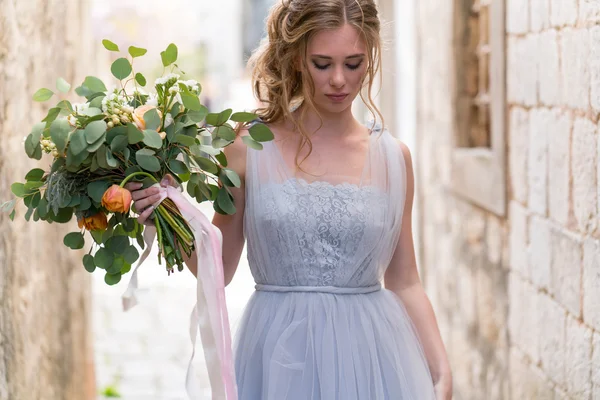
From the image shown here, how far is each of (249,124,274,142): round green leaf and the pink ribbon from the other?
0.26 metres

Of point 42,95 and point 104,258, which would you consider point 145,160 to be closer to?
point 104,258

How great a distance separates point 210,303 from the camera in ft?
8.17

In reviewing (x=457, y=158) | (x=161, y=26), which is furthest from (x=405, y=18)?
(x=161, y=26)

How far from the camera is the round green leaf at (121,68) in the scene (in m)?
2.56

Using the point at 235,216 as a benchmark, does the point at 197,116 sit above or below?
above

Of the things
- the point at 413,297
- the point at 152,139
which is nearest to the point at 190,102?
the point at 152,139

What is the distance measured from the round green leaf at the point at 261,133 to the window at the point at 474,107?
271 centimetres

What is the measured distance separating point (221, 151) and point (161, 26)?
31.6 m

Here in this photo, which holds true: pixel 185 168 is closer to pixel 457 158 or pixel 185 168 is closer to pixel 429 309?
pixel 429 309

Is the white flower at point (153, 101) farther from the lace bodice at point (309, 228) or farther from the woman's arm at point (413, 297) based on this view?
the woman's arm at point (413, 297)

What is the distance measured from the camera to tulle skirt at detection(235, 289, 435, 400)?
2621 mm

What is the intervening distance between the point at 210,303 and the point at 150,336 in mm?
6120

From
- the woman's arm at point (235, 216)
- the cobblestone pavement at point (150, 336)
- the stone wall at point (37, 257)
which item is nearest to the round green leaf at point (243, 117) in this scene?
the woman's arm at point (235, 216)

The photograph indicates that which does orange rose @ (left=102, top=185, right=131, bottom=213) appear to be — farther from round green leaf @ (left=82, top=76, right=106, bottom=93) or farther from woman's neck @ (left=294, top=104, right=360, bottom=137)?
woman's neck @ (left=294, top=104, right=360, bottom=137)
